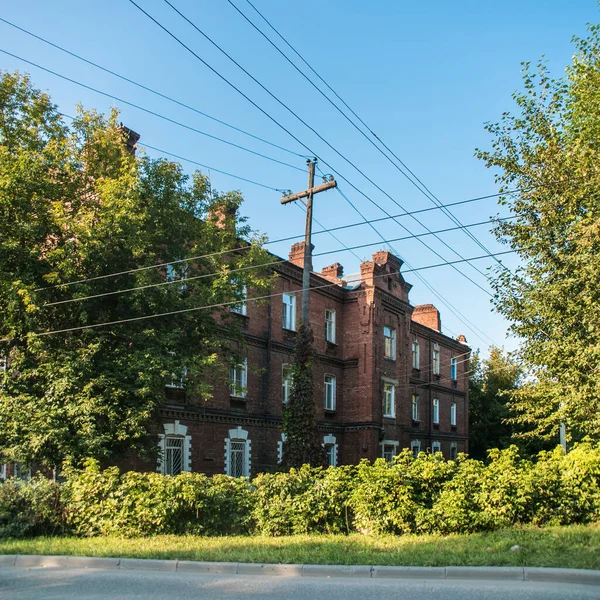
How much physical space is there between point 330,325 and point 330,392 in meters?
3.48

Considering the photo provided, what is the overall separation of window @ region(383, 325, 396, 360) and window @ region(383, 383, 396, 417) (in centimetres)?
161

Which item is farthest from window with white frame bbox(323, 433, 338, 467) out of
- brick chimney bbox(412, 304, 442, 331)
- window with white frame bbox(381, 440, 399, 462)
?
brick chimney bbox(412, 304, 442, 331)

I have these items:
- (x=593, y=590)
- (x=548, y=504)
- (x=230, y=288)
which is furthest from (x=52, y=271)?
(x=593, y=590)

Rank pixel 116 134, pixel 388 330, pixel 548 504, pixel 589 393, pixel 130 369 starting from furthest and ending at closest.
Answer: pixel 388 330 → pixel 116 134 → pixel 130 369 → pixel 589 393 → pixel 548 504

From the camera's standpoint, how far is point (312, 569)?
388 inches

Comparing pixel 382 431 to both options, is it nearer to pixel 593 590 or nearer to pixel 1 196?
pixel 1 196

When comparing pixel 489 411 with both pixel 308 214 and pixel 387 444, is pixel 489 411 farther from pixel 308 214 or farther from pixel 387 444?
pixel 308 214

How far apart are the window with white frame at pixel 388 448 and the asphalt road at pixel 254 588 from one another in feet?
80.6

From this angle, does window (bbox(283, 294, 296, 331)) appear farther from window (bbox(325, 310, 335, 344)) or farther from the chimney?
the chimney

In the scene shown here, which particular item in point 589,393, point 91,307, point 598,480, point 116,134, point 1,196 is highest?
point 116,134

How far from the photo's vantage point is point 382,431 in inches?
1309

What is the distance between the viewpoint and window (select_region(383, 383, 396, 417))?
1363 inches

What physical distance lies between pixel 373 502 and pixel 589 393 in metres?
5.51

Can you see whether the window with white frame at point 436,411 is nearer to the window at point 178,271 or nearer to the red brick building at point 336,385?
the red brick building at point 336,385
